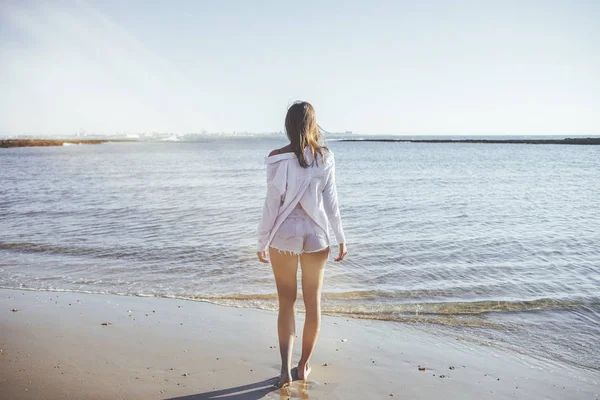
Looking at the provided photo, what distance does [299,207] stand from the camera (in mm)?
3385

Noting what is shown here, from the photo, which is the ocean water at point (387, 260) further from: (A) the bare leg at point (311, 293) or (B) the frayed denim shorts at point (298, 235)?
(B) the frayed denim shorts at point (298, 235)

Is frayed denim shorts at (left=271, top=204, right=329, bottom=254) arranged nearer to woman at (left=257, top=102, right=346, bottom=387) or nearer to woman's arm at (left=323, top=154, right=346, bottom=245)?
woman at (left=257, top=102, right=346, bottom=387)

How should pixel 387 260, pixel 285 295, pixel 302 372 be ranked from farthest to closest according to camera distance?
pixel 387 260 < pixel 302 372 < pixel 285 295

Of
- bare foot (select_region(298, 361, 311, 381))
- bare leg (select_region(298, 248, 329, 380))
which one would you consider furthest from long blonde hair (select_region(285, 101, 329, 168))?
bare foot (select_region(298, 361, 311, 381))

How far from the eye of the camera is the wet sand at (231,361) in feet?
11.4

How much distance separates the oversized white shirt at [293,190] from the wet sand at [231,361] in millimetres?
1228

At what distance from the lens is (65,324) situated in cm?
481

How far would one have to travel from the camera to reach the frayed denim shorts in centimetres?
334

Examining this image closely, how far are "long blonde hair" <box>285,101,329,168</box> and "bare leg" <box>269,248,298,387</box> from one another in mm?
747

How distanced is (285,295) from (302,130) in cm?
130

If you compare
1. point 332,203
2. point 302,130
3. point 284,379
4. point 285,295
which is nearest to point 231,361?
point 284,379

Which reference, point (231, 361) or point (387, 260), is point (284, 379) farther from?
point (387, 260)

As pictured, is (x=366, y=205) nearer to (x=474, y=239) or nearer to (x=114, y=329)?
(x=474, y=239)

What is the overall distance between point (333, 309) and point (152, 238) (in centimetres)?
567
